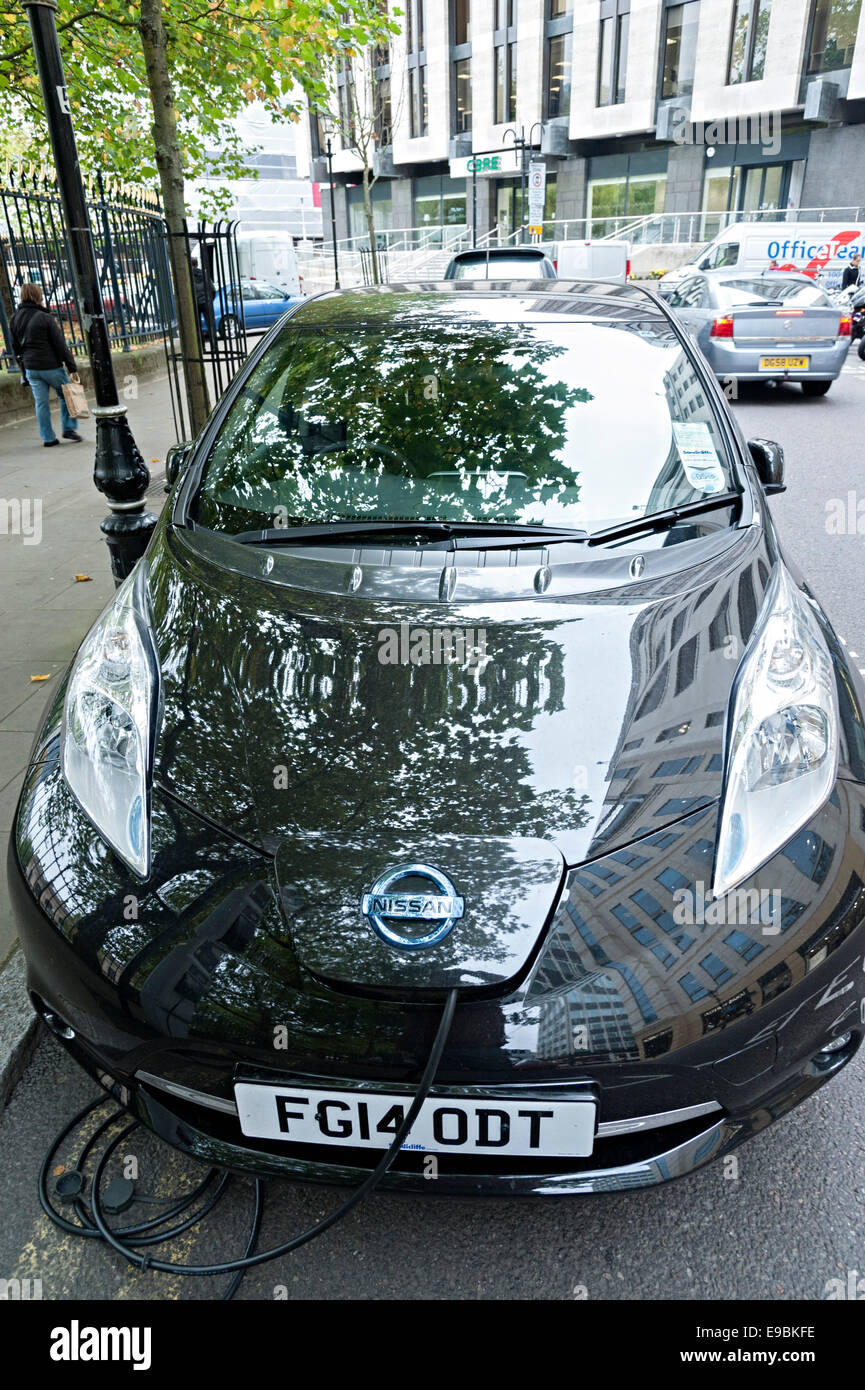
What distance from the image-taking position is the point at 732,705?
1951 mm

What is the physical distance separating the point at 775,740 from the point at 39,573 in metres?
5.19

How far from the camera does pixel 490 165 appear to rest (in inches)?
1499

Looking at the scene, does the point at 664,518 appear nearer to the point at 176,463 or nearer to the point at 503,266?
the point at 176,463

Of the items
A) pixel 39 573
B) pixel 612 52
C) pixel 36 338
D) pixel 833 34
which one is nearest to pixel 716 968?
pixel 39 573

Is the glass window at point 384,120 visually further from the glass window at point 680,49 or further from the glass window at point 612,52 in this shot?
the glass window at point 680,49

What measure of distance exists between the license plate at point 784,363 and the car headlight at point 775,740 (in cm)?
1055

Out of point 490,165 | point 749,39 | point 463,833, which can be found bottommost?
point 463,833

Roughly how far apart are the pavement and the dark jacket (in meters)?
0.89

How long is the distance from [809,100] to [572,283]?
3457 cm

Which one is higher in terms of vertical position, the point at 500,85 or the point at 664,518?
the point at 500,85

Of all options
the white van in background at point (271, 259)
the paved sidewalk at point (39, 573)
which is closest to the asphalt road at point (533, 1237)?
the paved sidewalk at point (39, 573)

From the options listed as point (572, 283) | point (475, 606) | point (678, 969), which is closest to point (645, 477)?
point (475, 606)

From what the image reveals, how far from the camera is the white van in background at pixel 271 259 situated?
1112 inches

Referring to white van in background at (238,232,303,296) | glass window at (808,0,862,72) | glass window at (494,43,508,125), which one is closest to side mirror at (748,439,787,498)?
white van in background at (238,232,303,296)
